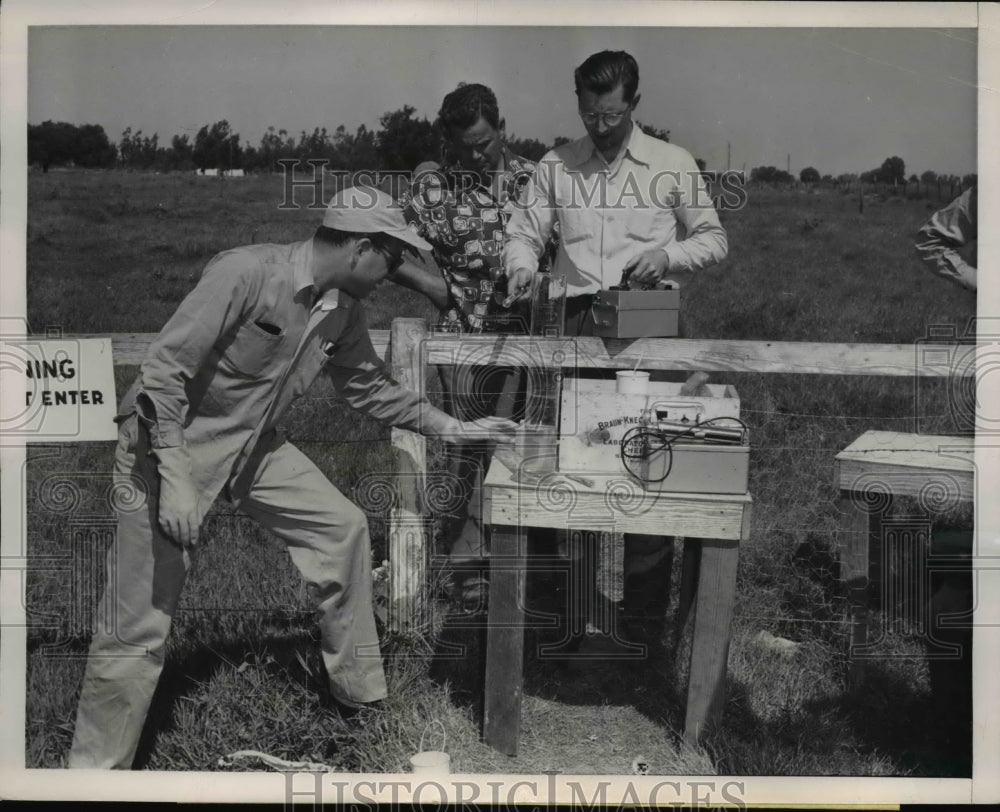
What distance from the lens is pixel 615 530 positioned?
373 centimetres

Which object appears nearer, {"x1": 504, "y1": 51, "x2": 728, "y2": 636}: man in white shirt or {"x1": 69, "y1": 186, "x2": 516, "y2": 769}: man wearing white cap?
{"x1": 69, "y1": 186, "x2": 516, "y2": 769}: man wearing white cap

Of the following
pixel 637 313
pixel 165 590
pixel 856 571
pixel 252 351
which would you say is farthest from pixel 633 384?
pixel 165 590

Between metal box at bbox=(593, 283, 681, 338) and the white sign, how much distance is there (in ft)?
5.41

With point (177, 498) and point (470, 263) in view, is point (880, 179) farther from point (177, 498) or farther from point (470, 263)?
point (177, 498)

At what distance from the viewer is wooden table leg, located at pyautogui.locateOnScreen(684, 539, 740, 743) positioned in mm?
3736

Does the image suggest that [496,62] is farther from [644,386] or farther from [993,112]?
[993,112]

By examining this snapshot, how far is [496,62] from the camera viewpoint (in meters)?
3.91

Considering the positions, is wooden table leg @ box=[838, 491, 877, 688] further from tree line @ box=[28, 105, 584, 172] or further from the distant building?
the distant building

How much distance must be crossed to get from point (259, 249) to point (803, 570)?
7.75ft

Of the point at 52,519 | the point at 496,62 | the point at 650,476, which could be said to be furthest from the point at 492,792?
the point at 496,62

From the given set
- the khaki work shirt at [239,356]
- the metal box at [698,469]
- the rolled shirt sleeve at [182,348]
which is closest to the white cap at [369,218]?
the khaki work shirt at [239,356]

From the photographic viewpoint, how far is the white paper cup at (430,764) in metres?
3.82

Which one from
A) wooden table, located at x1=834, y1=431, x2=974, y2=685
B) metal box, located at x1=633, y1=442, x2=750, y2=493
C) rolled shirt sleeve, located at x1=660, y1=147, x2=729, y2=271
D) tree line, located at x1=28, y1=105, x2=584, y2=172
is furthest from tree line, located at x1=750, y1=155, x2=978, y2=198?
metal box, located at x1=633, y1=442, x2=750, y2=493

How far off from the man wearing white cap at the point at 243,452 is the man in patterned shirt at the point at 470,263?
0.47 meters
